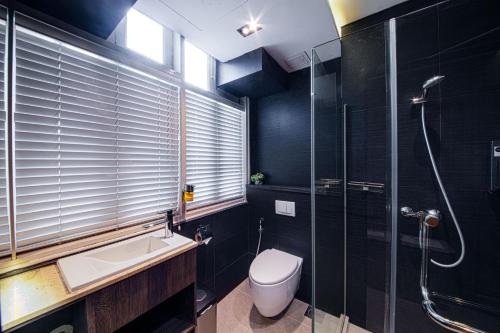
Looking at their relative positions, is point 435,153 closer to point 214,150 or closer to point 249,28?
point 249,28

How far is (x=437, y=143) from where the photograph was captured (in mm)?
1309

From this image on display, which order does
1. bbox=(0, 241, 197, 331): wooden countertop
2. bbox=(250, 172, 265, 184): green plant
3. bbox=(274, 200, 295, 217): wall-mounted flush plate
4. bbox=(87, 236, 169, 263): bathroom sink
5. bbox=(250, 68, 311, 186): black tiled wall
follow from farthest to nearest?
bbox=(250, 172, 265, 184): green plant, bbox=(250, 68, 311, 186): black tiled wall, bbox=(274, 200, 295, 217): wall-mounted flush plate, bbox=(87, 236, 169, 263): bathroom sink, bbox=(0, 241, 197, 331): wooden countertop

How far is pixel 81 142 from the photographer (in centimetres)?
114

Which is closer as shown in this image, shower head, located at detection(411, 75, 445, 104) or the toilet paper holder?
shower head, located at detection(411, 75, 445, 104)

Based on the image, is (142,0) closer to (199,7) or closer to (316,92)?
(199,7)

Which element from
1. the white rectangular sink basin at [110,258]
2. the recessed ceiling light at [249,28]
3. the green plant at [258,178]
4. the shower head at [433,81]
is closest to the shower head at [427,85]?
the shower head at [433,81]

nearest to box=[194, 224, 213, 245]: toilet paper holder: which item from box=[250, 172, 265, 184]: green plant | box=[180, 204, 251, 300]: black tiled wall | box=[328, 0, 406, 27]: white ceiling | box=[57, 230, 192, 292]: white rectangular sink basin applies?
box=[180, 204, 251, 300]: black tiled wall

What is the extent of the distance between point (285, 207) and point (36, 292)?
1801 mm

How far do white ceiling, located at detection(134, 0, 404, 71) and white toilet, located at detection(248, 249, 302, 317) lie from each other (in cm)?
200

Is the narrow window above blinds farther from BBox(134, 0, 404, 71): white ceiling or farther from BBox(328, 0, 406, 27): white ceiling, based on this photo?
BBox(328, 0, 406, 27): white ceiling

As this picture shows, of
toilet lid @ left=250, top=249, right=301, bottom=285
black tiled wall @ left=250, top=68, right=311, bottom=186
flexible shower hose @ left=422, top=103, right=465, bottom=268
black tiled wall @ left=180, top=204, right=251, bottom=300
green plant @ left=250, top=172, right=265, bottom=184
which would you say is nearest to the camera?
flexible shower hose @ left=422, top=103, right=465, bottom=268

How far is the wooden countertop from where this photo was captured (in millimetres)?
664

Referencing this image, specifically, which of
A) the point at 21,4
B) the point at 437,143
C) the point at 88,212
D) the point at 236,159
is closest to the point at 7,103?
the point at 21,4

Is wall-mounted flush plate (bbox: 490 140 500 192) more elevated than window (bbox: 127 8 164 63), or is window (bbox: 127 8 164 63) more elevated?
window (bbox: 127 8 164 63)
